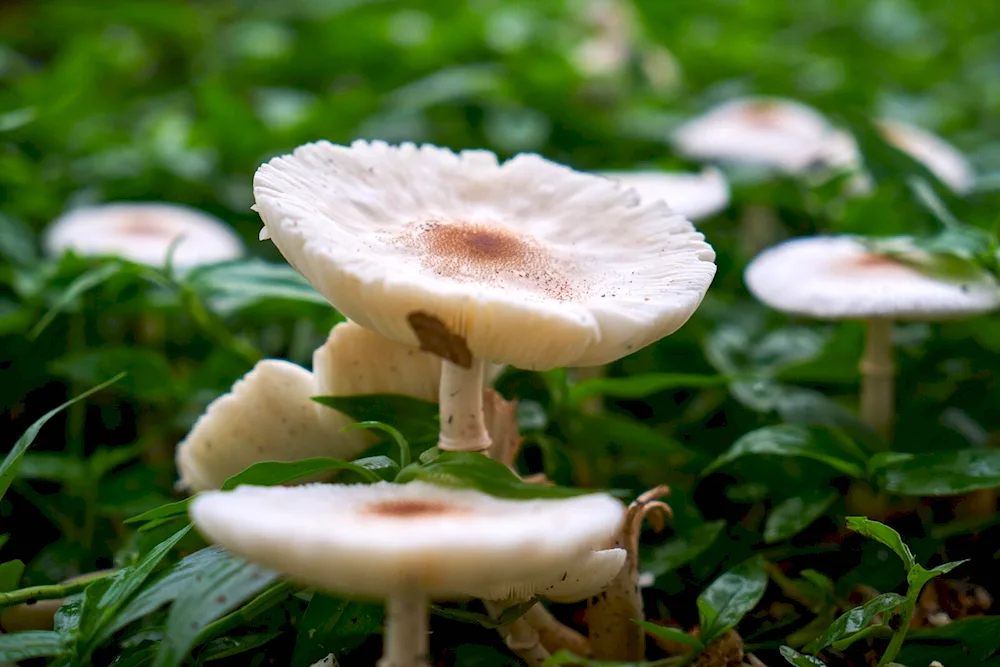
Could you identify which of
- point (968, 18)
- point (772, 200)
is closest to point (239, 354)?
→ point (772, 200)

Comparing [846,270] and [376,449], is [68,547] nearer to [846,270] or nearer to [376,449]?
[376,449]

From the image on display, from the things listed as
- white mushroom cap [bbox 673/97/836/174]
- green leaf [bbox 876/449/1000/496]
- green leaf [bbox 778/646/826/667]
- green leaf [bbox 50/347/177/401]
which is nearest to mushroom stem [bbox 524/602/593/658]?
green leaf [bbox 778/646/826/667]

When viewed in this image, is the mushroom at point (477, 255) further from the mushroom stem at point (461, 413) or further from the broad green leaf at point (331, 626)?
→ the broad green leaf at point (331, 626)

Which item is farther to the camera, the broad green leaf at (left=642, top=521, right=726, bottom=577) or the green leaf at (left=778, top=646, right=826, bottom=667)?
the broad green leaf at (left=642, top=521, right=726, bottom=577)

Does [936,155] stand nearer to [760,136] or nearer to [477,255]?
[760,136]

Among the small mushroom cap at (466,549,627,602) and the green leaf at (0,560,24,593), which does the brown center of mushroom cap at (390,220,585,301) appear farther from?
the green leaf at (0,560,24,593)

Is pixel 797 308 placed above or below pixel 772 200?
above

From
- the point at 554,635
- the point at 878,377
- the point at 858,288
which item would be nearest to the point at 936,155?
the point at 878,377
